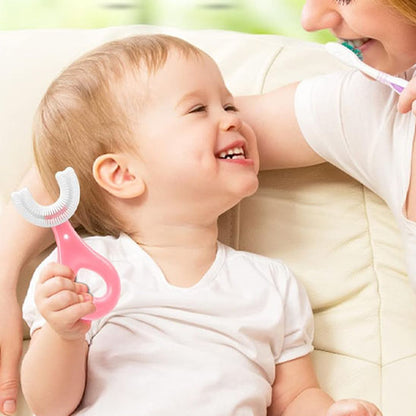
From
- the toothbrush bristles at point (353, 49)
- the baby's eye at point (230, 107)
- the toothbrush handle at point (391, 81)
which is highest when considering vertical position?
the toothbrush bristles at point (353, 49)

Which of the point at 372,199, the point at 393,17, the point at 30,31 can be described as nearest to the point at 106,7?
the point at 30,31

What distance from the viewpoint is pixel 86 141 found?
3.79 ft

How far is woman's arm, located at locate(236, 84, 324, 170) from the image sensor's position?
126cm

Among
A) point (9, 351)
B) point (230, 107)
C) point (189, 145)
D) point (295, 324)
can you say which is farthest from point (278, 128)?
point (9, 351)

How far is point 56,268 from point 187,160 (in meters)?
0.26

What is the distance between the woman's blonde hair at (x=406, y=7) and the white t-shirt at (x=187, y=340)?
1.33 feet

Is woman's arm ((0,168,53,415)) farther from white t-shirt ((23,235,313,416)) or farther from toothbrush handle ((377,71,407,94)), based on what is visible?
toothbrush handle ((377,71,407,94))

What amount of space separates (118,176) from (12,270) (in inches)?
8.6

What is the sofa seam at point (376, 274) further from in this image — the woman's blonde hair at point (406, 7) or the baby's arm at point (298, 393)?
the woman's blonde hair at point (406, 7)

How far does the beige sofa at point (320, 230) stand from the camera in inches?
47.5

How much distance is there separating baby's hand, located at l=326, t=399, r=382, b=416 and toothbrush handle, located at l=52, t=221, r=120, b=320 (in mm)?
295

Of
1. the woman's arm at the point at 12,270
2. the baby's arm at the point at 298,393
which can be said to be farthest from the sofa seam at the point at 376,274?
the woman's arm at the point at 12,270

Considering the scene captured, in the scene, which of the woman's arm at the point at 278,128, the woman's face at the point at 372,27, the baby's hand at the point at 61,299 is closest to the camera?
the baby's hand at the point at 61,299

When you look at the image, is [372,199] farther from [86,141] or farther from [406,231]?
[86,141]
